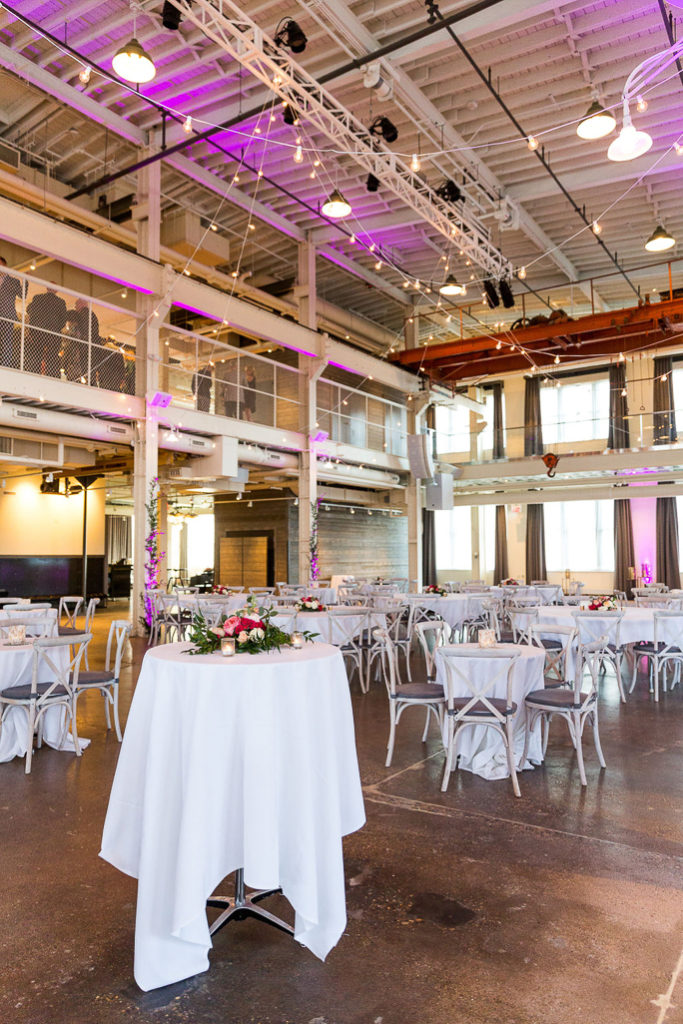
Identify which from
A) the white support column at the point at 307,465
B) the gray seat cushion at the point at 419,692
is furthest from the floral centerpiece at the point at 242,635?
the white support column at the point at 307,465

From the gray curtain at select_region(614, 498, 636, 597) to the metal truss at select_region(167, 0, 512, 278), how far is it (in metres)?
8.27

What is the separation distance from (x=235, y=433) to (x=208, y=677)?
10.7 metres

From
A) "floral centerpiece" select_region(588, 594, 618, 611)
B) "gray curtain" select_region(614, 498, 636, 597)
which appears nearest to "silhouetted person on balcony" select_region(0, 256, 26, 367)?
"floral centerpiece" select_region(588, 594, 618, 611)

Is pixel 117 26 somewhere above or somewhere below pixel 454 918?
above

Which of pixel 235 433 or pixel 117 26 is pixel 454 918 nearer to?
pixel 117 26

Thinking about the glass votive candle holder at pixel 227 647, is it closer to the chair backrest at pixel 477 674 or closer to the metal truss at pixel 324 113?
the chair backrest at pixel 477 674

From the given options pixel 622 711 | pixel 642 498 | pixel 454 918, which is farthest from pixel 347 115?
pixel 642 498

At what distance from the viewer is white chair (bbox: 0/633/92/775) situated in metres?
4.55

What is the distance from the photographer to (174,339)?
1284 cm

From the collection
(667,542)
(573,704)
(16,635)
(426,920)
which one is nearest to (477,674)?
(573,704)

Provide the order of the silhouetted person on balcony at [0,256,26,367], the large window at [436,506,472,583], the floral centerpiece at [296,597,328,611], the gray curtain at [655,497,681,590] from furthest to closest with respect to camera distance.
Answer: the large window at [436,506,472,583] → the gray curtain at [655,497,681,590] → the silhouetted person on balcony at [0,256,26,367] → the floral centerpiece at [296,597,328,611]

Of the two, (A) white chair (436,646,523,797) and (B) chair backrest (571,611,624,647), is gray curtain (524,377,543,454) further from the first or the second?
(A) white chair (436,646,523,797)

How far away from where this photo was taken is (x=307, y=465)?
14.9 meters

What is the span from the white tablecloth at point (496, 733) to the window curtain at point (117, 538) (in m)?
20.2
